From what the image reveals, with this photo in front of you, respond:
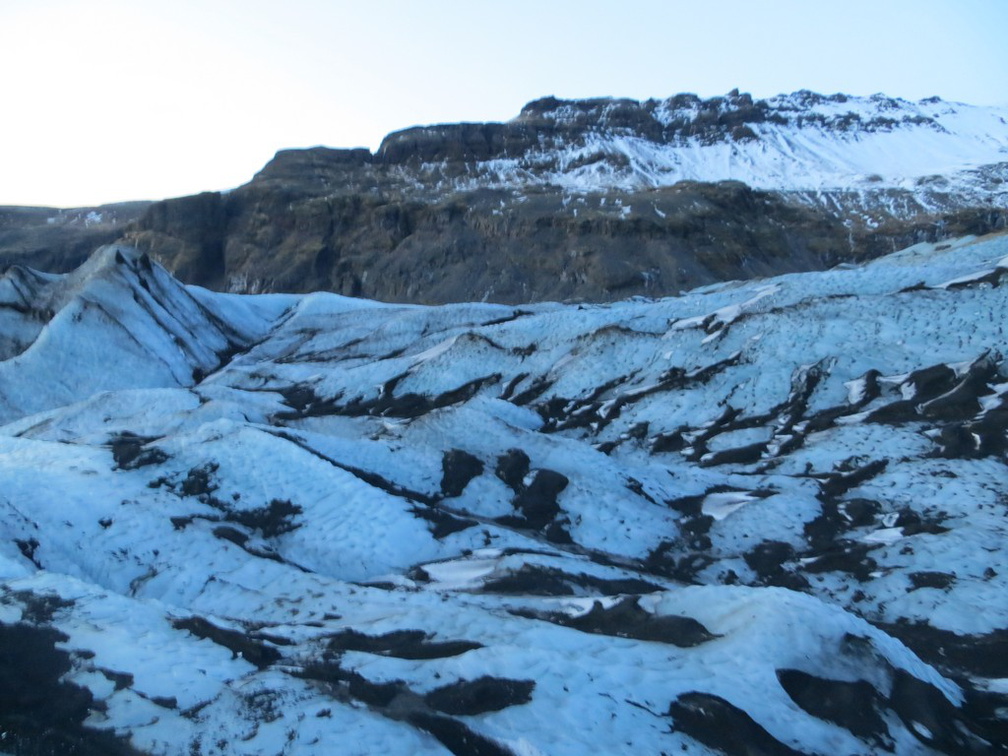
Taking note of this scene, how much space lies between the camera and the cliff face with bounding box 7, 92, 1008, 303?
3189 inches

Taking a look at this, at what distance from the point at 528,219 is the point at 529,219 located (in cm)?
10

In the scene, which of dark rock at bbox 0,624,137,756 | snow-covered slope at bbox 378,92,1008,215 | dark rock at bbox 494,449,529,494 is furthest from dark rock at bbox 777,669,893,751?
snow-covered slope at bbox 378,92,1008,215

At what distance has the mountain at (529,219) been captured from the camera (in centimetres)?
8094

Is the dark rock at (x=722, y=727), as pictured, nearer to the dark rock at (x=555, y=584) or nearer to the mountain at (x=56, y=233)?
the dark rock at (x=555, y=584)

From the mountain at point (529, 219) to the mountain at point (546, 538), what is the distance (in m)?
54.5

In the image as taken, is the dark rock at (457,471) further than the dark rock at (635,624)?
Yes

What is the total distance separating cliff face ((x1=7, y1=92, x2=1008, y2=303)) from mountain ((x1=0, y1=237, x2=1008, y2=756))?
53416 mm

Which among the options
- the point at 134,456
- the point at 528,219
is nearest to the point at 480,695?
the point at 134,456

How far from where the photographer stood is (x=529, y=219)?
84875 mm

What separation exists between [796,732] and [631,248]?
75618mm

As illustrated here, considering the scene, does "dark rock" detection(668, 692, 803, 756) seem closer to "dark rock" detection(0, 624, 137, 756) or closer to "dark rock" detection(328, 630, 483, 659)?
"dark rock" detection(328, 630, 483, 659)

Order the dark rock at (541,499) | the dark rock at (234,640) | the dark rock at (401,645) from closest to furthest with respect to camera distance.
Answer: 1. the dark rock at (234,640)
2. the dark rock at (401,645)
3. the dark rock at (541,499)

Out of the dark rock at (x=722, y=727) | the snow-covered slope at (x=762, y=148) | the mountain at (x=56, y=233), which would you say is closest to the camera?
the dark rock at (x=722, y=727)

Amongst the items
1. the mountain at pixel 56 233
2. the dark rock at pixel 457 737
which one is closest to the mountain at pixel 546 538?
the dark rock at pixel 457 737
